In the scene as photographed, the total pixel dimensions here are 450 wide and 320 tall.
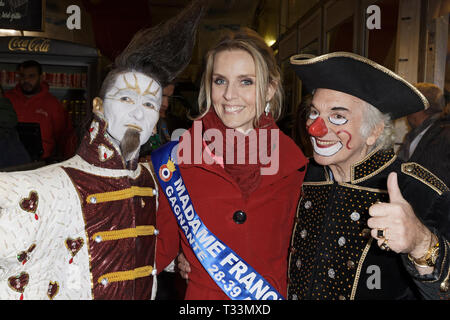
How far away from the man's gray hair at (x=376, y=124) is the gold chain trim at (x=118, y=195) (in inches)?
36.5

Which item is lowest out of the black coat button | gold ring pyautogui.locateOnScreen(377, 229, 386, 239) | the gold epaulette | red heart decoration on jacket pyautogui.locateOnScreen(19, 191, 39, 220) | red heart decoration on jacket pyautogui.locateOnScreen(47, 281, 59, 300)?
red heart decoration on jacket pyautogui.locateOnScreen(47, 281, 59, 300)

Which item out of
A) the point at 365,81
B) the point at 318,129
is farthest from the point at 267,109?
the point at 365,81

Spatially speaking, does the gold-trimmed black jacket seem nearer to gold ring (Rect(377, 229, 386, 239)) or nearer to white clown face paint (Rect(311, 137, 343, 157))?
white clown face paint (Rect(311, 137, 343, 157))

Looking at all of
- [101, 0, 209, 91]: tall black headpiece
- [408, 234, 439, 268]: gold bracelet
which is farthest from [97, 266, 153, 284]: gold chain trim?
[408, 234, 439, 268]: gold bracelet

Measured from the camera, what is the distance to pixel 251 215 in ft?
5.93

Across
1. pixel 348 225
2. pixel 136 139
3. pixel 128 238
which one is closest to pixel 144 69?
pixel 136 139

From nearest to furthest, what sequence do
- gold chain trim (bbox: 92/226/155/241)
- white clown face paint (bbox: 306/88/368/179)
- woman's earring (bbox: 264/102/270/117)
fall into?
gold chain trim (bbox: 92/226/155/241), white clown face paint (bbox: 306/88/368/179), woman's earring (bbox: 264/102/270/117)

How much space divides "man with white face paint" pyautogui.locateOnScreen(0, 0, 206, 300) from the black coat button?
1.15 feet

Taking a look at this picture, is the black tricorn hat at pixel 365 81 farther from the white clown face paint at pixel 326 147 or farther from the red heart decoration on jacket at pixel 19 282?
the red heart decoration on jacket at pixel 19 282

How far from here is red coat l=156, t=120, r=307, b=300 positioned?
181cm

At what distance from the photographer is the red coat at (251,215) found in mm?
1811

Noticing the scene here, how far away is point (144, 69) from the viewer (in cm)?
169

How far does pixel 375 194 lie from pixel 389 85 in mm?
434
